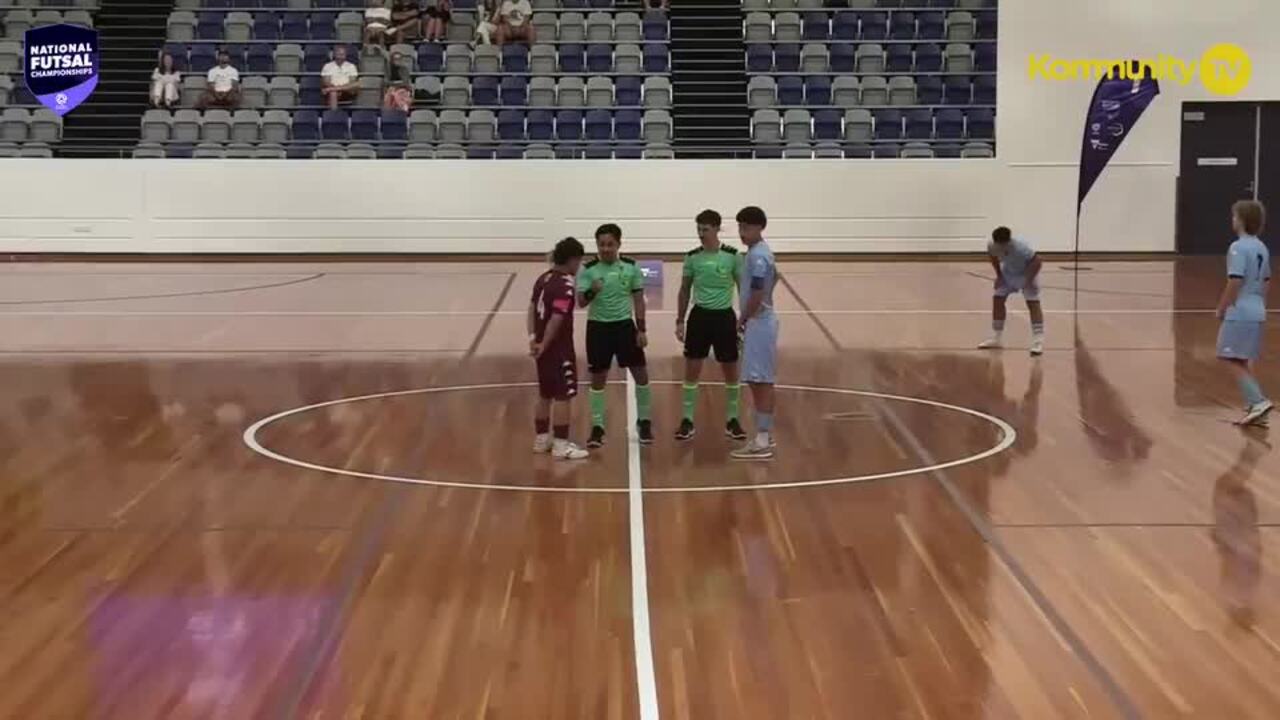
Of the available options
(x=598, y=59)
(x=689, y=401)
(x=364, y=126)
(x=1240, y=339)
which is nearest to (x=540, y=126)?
(x=598, y=59)

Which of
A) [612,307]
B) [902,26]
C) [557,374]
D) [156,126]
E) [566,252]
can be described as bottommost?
[557,374]

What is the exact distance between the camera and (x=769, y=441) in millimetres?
9320

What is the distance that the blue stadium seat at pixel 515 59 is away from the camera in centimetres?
2612

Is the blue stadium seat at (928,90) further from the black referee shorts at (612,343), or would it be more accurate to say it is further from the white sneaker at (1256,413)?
the black referee shorts at (612,343)

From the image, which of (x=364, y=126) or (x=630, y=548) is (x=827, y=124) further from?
(x=630, y=548)

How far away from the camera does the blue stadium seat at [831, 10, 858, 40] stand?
2698cm

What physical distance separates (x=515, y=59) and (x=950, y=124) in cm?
797

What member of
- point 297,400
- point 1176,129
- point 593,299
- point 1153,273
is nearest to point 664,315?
point 297,400

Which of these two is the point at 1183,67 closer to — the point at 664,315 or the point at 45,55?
the point at 664,315

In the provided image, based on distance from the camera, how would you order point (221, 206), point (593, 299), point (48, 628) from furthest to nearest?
point (221, 206)
point (593, 299)
point (48, 628)

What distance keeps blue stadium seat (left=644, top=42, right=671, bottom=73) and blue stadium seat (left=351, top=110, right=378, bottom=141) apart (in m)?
5.13

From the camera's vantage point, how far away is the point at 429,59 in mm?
26094

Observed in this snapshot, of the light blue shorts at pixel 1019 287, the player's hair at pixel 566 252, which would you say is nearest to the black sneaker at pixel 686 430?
the player's hair at pixel 566 252

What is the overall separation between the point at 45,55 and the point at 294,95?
14.4 ft
